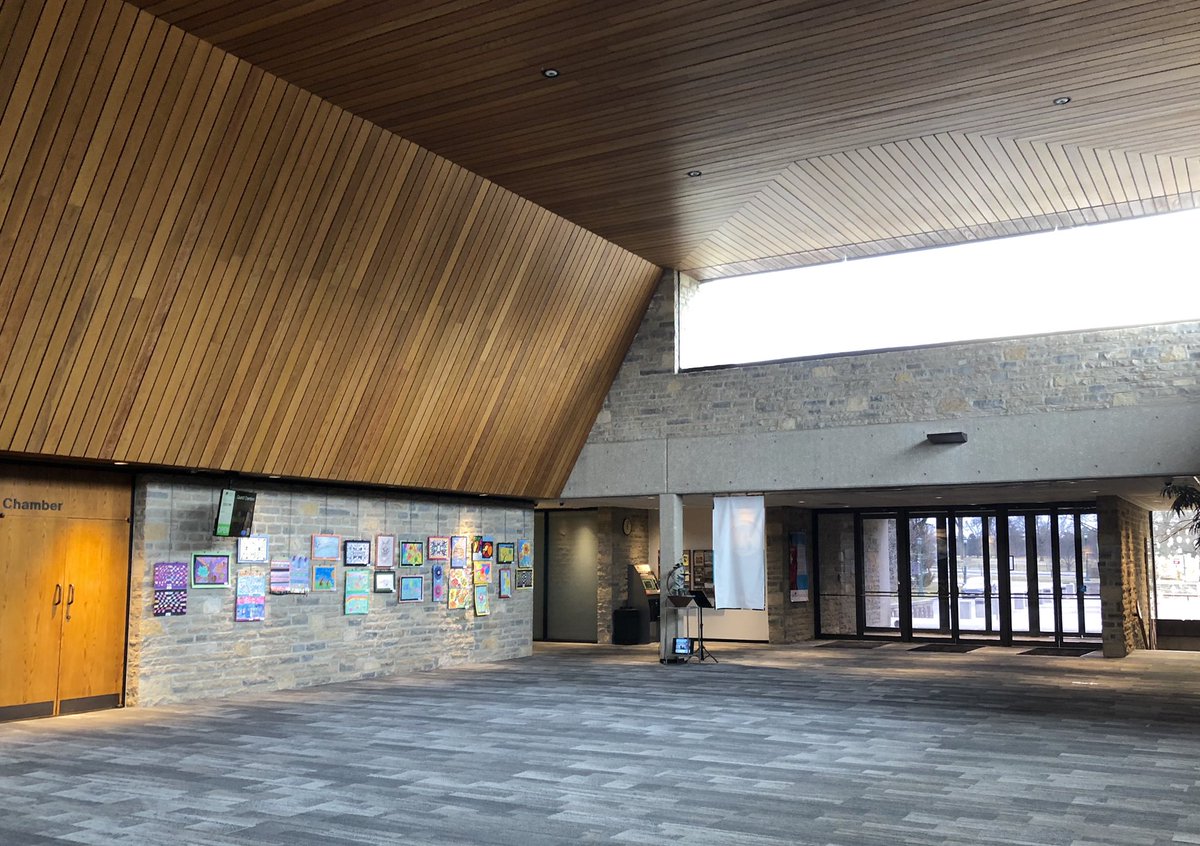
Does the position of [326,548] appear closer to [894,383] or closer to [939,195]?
[894,383]

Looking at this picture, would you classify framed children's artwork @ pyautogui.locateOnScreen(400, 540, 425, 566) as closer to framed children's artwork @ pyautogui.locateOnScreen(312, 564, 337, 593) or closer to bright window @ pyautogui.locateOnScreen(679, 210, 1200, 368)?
framed children's artwork @ pyautogui.locateOnScreen(312, 564, 337, 593)

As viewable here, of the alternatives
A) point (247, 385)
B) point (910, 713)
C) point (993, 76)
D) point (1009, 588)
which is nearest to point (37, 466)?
point (247, 385)

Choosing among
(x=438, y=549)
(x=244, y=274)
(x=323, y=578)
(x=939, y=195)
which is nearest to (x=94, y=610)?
(x=323, y=578)

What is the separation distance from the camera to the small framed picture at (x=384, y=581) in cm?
1305

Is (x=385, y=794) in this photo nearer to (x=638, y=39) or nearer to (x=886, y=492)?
(x=638, y=39)

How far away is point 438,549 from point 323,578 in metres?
2.06

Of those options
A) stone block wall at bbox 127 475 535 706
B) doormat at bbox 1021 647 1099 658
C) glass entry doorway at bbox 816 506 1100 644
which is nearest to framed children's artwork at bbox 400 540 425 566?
stone block wall at bbox 127 475 535 706

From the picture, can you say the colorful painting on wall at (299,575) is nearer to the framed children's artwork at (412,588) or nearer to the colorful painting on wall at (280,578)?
the colorful painting on wall at (280,578)

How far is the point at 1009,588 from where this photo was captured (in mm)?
17625

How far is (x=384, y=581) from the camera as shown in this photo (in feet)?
43.2

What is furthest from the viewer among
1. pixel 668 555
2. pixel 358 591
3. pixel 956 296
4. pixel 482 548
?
pixel 482 548

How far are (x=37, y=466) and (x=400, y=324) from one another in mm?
3634

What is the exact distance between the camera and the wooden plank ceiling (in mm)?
7164

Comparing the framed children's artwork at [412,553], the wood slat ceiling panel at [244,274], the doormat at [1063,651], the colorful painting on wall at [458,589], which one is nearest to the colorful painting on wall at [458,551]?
the colorful painting on wall at [458,589]
